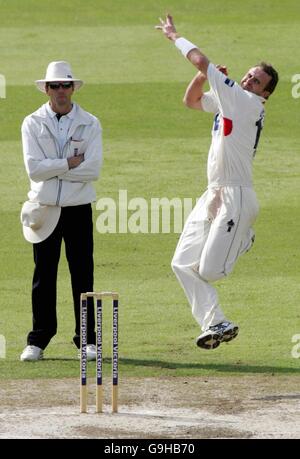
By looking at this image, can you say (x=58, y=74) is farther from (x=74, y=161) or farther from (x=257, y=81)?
(x=257, y=81)

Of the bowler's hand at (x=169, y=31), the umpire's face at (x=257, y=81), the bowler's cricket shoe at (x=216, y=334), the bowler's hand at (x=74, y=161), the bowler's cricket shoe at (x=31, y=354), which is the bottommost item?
the bowler's cricket shoe at (x=31, y=354)

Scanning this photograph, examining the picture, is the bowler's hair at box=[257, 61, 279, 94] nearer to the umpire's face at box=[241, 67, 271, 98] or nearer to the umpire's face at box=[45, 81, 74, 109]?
the umpire's face at box=[241, 67, 271, 98]

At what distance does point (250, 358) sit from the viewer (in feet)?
35.3

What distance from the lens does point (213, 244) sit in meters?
10.1

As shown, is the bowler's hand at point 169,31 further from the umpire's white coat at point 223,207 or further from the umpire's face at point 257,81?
the umpire's face at point 257,81

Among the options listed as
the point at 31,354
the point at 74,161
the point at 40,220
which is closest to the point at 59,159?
the point at 74,161

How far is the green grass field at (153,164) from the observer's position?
1121 cm

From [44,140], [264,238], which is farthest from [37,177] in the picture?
[264,238]

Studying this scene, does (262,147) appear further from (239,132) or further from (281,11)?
(239,132)

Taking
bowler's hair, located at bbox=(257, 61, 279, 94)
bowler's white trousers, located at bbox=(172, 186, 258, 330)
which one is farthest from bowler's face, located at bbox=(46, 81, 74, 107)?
bowler's hair, located at bbox=(257, 61, 279, 94)

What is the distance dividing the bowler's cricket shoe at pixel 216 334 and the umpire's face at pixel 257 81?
170 cm

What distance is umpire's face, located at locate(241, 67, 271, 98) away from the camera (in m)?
10.2

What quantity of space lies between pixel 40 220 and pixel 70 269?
0.44m

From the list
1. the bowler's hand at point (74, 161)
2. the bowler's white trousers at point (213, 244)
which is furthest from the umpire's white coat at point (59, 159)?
the bowler's white trousers at point (213, 244)
